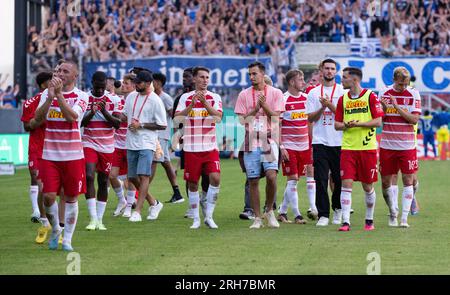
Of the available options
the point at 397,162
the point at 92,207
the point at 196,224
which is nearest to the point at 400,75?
the point at 397,162

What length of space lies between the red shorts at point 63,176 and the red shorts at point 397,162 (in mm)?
5274

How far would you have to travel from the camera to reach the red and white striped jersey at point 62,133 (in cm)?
1337

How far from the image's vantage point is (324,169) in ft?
55.5

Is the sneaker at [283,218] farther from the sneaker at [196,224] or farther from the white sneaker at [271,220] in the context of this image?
the sneaker at [196,224]

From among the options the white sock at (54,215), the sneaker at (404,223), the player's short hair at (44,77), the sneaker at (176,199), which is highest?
the player's short hair at (44,77)

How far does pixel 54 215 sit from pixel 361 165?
4.63 metres

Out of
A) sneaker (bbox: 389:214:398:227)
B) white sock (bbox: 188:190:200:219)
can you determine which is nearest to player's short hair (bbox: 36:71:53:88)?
white sock (bbox: 188:190:200:219)

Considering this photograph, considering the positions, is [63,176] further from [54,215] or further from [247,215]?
[247,215]

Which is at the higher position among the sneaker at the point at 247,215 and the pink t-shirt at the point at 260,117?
the pink t-shirt at the point at 260,117

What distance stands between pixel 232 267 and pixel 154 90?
24.3 ft

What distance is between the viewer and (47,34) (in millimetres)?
42250

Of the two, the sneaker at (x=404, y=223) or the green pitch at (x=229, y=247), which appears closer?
the green pitch at (x=229, y=247)

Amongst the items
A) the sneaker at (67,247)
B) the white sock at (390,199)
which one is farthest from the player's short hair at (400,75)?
the sneaker at (67,247)
